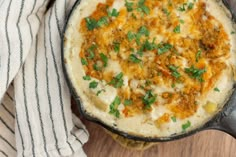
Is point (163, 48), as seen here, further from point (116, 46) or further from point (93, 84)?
point (93, 84)

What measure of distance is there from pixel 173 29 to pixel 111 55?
229 millimetres

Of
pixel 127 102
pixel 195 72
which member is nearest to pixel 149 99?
pixel 127 102

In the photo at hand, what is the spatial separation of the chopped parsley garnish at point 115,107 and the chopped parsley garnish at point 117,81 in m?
0.04

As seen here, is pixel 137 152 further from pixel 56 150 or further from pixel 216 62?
pixel 216 62

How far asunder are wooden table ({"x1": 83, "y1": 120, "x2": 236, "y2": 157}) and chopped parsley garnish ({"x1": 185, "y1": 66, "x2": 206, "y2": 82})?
1.19ft

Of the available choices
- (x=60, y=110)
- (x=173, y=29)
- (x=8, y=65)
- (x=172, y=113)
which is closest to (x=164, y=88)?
(x=172, y=113)

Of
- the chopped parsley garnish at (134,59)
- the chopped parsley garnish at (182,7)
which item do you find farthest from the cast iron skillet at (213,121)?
the chopped parsley garnish at (182,7)

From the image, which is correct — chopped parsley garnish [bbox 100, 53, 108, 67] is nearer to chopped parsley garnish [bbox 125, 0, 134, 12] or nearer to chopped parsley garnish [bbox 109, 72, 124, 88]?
chopped parsley garnish [bbox 109, 72, 124, 88]

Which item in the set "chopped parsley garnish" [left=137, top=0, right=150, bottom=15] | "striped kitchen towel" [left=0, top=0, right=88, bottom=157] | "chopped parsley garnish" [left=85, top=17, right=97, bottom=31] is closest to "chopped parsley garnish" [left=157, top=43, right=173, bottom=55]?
"chopped parsley garnish" [left=137, top=0, right=150, bottom=15]

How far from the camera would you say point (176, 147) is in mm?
2135

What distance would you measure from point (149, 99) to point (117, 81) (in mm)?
121

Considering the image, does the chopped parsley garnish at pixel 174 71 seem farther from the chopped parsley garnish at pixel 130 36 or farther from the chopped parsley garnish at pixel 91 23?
the chopped parsley garnish at pixel 91 23

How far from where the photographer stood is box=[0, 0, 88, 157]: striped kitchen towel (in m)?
1.92

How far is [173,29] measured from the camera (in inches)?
73.9
